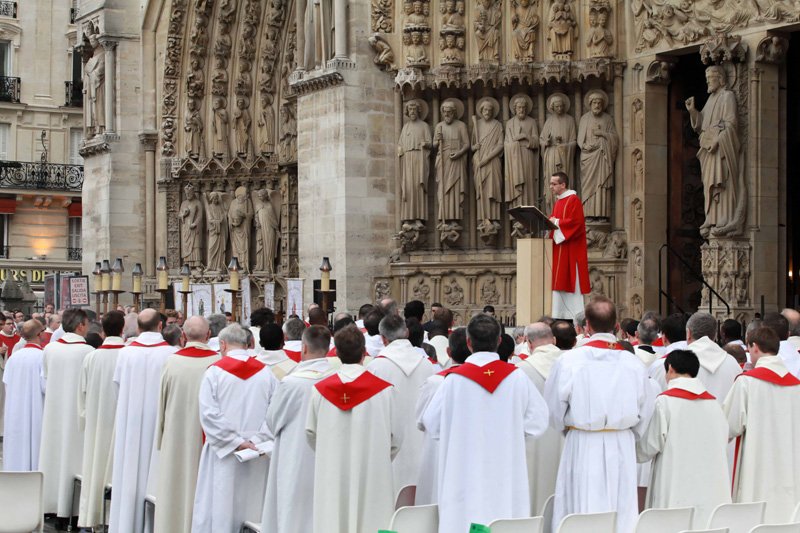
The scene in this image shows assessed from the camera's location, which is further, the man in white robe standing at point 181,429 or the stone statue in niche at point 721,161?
the stone statue in niche at point 721,161

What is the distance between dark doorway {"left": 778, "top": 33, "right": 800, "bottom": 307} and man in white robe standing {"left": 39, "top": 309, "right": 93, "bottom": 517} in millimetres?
11385

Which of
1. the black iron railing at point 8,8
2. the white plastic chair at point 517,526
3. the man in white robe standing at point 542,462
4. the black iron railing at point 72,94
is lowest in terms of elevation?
the man in white robe standing at point 542,462

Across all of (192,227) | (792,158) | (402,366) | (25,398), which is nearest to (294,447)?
(402,366)

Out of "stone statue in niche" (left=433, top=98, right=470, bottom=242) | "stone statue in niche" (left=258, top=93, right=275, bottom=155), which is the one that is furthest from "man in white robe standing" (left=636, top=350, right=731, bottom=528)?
"stone statue in niche" (left=258, top=93, right=275, bottom=155)

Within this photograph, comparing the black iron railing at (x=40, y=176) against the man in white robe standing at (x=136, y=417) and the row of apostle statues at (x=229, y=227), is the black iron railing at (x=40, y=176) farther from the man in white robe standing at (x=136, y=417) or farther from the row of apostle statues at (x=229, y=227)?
the man in white robe standing at (x=136, y=417)

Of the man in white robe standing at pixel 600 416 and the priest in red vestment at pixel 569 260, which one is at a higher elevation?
the priest in red vestment at pixel 569 260

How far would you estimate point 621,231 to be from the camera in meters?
20.2

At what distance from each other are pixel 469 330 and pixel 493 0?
13.4m

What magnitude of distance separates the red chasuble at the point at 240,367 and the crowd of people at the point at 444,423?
0.01 metres

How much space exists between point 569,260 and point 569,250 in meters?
0.11

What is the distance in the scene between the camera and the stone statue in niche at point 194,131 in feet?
92.4

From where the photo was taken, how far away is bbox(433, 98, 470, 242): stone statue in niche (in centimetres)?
2134

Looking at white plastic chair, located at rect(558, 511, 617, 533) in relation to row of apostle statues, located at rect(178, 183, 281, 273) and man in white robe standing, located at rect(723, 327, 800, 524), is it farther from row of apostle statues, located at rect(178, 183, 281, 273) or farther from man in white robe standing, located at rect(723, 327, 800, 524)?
row of apostle statues, located at rect(178, 183, 281, 273)

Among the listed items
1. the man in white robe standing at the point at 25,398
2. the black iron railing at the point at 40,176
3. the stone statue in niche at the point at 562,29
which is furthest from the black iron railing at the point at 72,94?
the man in white robe standing at the point at 25,398
